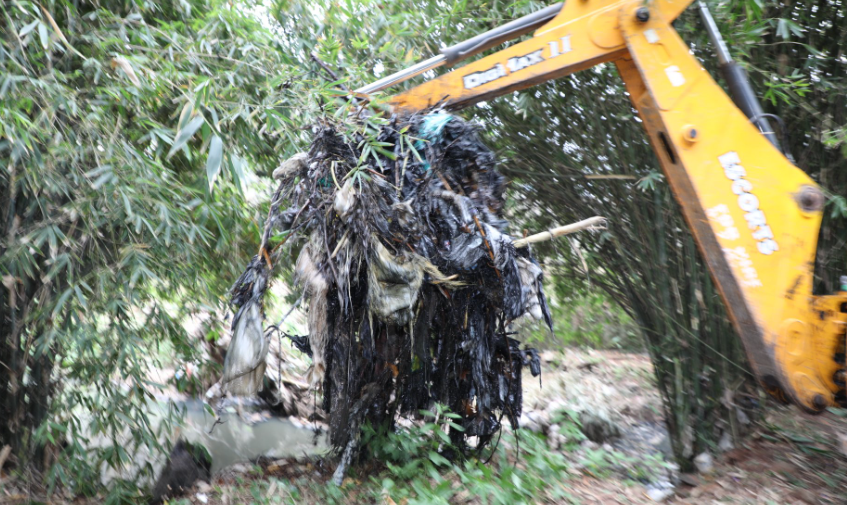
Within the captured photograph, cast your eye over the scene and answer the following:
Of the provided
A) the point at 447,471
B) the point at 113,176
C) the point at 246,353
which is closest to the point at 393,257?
the point at 246,353

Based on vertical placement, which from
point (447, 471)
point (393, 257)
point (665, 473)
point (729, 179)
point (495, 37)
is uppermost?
point (495, 37)

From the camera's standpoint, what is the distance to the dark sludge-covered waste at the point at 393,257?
2.67 meters

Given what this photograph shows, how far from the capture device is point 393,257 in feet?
8.73

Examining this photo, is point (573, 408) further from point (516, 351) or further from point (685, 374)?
point (516, 351)

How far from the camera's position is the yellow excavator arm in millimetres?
2387

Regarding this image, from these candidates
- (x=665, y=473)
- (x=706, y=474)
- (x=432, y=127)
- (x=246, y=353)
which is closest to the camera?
(x=246, y=353)

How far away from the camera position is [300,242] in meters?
3.95

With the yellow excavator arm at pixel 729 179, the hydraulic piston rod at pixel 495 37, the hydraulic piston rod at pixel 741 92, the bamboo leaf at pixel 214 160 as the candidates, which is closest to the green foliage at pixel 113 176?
the bamboo leaf at pixel 214 160

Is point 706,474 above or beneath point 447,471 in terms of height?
beneath

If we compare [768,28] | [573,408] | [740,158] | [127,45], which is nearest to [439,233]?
[740,158]

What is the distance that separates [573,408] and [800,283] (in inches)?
109

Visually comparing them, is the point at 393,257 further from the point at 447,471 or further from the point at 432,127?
the point at 447,471

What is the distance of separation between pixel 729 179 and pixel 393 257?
4.90ft

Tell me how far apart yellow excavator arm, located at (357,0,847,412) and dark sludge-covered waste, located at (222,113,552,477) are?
0.56m
